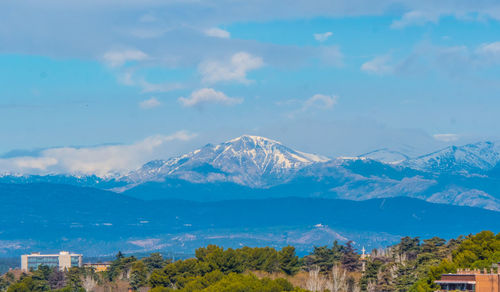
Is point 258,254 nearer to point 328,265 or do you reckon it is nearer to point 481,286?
point 328,265

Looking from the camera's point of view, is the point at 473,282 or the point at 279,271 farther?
the point at 279,271

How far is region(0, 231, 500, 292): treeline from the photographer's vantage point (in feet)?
447

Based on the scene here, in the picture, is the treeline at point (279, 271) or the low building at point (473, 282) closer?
the low building at point (473, 282)

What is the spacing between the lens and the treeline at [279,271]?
447 ft

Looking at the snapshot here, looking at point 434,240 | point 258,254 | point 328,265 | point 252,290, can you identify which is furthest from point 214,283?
point 434,240

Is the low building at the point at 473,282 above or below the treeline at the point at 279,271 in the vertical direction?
below

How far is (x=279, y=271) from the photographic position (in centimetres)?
17625

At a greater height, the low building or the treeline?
the treeline

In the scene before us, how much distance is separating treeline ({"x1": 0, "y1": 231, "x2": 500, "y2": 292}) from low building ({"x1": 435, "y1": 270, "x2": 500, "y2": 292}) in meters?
14.8

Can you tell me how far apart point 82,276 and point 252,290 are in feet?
228

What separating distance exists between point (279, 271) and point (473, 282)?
7214cm

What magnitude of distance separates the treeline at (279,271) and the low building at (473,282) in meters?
14.8

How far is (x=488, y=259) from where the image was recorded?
12519 cm

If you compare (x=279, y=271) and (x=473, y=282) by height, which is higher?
(x=279, y=271)
